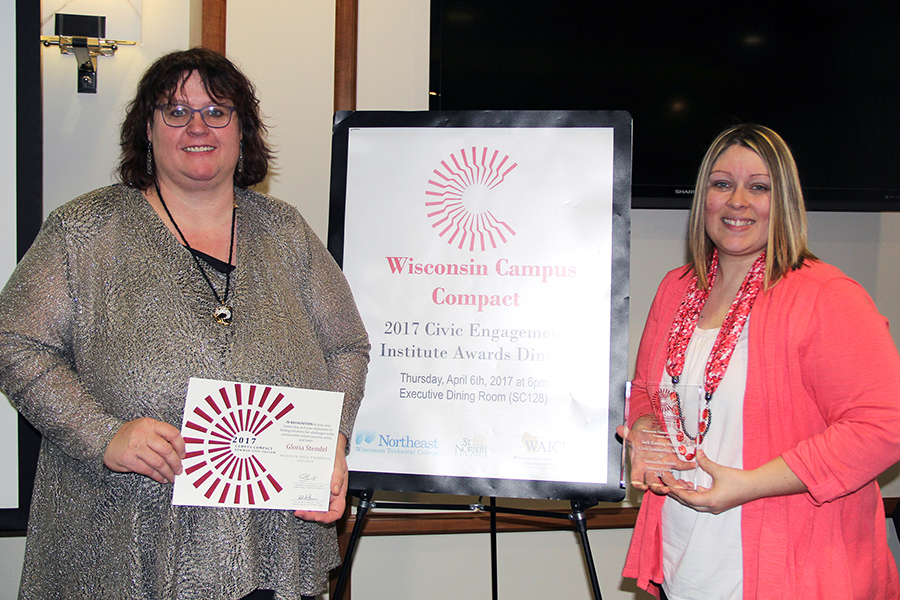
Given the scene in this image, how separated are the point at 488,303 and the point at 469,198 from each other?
0.29 m

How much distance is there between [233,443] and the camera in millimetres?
1327

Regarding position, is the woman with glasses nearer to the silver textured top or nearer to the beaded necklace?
the silver textured top

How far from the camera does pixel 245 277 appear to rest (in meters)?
1.46

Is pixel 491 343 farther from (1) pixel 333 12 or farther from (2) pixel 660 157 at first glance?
(1) pixel 333 12

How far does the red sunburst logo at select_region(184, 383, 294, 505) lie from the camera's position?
130cm

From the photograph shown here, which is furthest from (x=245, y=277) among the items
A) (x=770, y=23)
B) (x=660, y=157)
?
(x=770, y=23)

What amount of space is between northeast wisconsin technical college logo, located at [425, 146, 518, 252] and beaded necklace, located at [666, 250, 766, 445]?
19.6 inches

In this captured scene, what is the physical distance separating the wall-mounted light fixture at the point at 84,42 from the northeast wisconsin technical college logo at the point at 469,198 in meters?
1.30

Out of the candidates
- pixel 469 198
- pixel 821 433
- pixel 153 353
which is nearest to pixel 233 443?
pixel 153 353

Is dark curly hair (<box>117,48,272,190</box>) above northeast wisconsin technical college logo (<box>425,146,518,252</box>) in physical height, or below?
above

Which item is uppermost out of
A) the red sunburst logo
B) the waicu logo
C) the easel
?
the red sunburst logo

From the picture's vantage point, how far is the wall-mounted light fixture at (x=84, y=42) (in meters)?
2.18

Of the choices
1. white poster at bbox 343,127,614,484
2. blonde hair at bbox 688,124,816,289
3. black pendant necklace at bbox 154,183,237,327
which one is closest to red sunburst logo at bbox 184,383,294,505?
black pendant necklace at bbox 154,183,237,327

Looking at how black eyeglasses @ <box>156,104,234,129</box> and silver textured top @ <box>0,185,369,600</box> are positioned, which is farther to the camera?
black eyeglasses @ <box>156,104,234,129</box>
